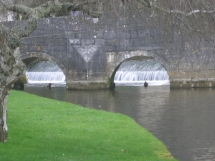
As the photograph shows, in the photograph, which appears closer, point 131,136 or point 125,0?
point 125,0

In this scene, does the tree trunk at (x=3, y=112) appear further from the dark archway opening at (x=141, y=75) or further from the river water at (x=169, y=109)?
the dark archway opening at (x=141, y=75)

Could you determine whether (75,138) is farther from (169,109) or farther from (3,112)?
(169,109)

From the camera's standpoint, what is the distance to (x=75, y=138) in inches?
473

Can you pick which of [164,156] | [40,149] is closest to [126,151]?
[164,156]

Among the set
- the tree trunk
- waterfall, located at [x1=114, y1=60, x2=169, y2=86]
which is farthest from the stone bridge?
the tree trunk

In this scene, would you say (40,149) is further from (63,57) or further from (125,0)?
(63,57)

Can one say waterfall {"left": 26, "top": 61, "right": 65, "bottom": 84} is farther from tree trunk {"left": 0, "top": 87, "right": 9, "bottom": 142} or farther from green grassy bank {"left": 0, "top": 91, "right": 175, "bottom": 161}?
tree trunk {"left": 0, "top": 87, "right": 9, "bottom": 142}

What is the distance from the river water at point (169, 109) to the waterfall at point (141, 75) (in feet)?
8.93

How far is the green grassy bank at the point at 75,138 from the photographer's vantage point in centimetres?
1001

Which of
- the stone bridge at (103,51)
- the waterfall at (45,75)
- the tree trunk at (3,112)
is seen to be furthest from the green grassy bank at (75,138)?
the waterfall at (45,75)

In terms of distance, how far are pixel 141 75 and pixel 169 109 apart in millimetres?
13475

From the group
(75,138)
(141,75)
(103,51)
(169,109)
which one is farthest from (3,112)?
(141,75)

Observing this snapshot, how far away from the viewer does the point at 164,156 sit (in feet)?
36.2

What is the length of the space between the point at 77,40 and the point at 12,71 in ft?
67.6
